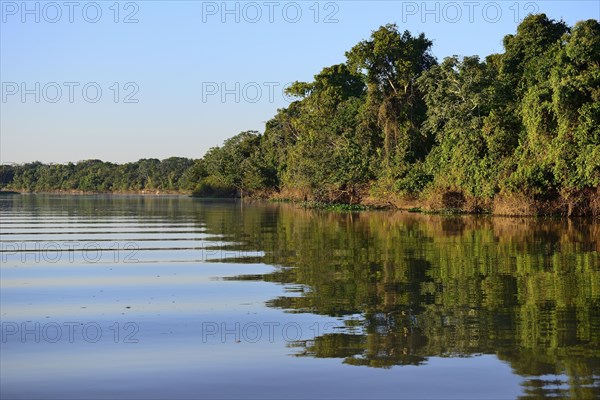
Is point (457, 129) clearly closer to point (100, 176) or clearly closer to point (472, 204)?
point (472, 204)

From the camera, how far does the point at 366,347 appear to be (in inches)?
325

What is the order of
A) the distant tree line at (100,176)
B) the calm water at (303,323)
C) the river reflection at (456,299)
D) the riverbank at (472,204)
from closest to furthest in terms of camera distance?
the calm water at (303,323), the river reflection at (456,299), the riverbank at (472,204), the distant tree line at (100,176)

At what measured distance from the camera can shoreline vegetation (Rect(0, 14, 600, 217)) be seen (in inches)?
1375

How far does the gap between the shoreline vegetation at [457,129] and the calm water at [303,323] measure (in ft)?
53.5

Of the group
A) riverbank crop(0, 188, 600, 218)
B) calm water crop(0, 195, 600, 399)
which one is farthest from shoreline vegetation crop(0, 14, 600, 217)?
calm water crop(0, 195, 600, 399)

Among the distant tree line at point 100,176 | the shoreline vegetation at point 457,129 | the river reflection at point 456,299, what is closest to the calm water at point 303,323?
the river reflection at point 456,299

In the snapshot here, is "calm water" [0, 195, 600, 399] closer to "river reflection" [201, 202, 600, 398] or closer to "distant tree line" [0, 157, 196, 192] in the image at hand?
"river reflection" [201, 202, 600, 398]

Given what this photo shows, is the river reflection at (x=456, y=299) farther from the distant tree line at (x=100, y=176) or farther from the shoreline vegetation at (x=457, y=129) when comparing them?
the distant tree line at (x=100, y=176)

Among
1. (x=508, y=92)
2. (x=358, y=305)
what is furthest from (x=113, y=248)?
(x=508, y=92)

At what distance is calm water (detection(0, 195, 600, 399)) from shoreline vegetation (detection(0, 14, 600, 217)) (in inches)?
642

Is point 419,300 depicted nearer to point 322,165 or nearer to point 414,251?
point 414,251

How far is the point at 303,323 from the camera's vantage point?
9.80 m

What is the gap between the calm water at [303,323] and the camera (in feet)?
22.7

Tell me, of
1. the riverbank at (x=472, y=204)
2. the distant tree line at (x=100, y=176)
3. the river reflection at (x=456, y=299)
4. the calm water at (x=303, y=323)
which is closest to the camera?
the calm water at (x=303, y=323)
